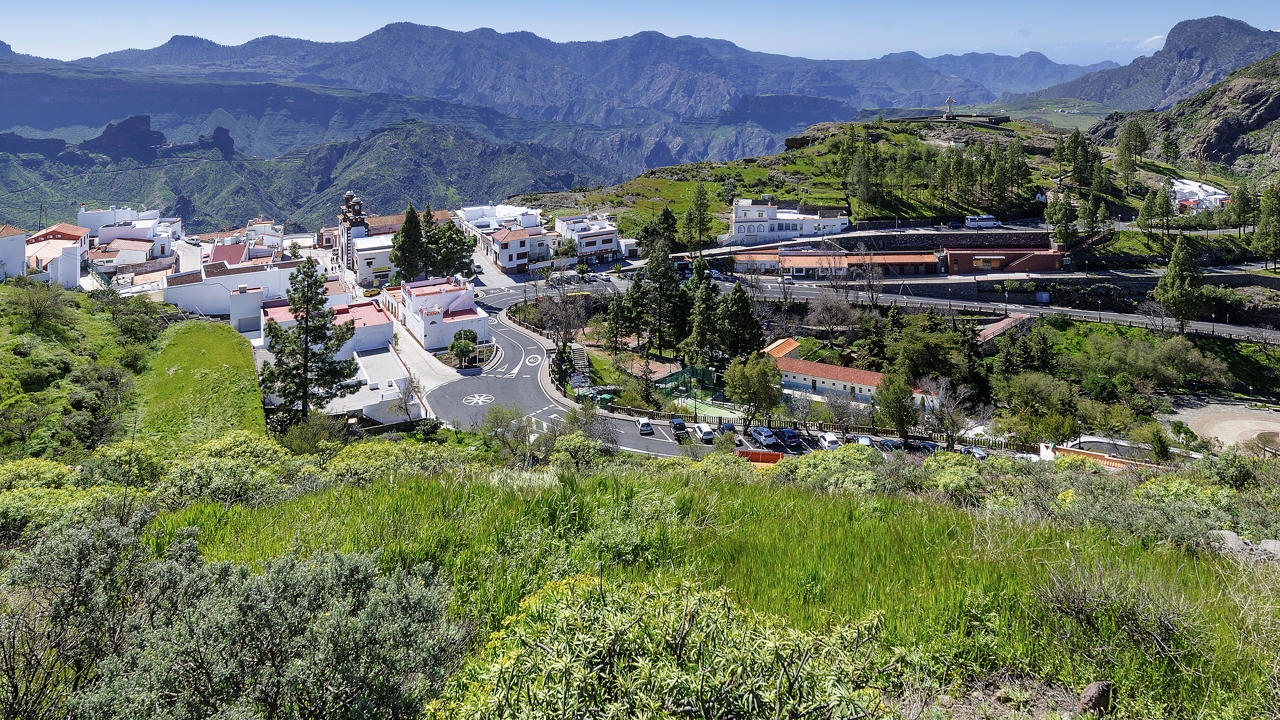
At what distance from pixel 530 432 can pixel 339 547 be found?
19.9 meters

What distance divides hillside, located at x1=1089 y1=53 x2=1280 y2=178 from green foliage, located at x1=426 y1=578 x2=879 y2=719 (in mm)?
103968

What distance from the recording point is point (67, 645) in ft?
10.4

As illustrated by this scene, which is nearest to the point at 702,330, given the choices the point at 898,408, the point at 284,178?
the point at 898,408

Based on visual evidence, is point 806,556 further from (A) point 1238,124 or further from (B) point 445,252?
(A) point 1238,124

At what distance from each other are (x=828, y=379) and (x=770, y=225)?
2547 centimetres

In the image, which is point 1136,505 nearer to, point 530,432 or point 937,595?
point 937,595

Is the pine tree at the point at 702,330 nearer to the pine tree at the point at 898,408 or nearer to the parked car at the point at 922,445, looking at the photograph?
the pine tree at the point at 898,408

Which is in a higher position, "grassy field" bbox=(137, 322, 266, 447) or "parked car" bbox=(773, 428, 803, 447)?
"grassy field" bbox=(137, 322, 266, 447)

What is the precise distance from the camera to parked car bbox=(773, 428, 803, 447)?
85.4 feet

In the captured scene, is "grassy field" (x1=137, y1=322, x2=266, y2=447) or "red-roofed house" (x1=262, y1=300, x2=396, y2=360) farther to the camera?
"red-roofed house" (x1=262, y1=300, x2=396, y2=360)

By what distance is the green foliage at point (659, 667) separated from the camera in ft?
7.49

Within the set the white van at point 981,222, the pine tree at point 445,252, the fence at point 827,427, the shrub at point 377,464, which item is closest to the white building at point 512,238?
the pine tree at point 445,252

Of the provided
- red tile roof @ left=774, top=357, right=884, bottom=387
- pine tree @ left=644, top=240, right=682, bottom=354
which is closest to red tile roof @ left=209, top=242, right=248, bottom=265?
pine tree @ left=644, top=240, right=682, bottom=354

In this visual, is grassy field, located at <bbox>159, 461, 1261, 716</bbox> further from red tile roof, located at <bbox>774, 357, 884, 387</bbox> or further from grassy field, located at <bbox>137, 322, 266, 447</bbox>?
red tile roof, located at <bbox>774, 357, 884, 387</bbox>
